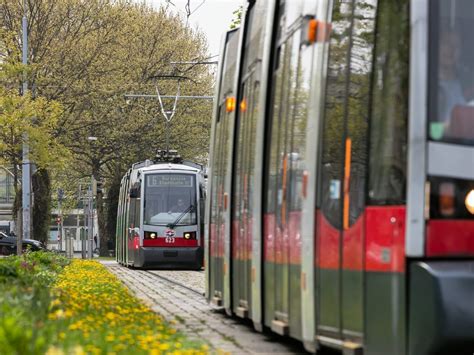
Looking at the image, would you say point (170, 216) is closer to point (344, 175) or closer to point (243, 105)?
point (243, 105)

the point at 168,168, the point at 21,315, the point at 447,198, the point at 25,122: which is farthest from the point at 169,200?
the point at 447,198

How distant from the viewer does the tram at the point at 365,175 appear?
22.5 feet

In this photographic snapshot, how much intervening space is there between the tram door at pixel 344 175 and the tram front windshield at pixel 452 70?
0.81 m

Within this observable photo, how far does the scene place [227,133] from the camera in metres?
13.0

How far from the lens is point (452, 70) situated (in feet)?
23.3

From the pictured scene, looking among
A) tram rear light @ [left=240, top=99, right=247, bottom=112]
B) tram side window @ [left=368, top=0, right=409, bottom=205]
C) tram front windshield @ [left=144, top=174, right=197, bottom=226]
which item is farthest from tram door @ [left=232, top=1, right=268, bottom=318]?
tram front windshield @ [left=144, top=174, right=197, bottom=226]

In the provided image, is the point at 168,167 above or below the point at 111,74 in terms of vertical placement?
below

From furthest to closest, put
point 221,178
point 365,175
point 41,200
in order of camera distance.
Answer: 1. point 41,200
2. point 221,178
3. point 365,175

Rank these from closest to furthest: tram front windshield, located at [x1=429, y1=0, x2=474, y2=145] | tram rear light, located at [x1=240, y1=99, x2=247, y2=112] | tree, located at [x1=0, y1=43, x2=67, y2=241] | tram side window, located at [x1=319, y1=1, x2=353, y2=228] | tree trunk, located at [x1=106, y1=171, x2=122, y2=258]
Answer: tram front windshield, located at [x1=429, y1=0, x2=474, y2=145] < tram side window, located at [x1=319, y1=1, x2=353, y2=228] < tram rear light, located at [x1=240, y1=99, x2=247, y2=112] < tree, located at [x1=0, y1=43, x2=67, y2=241] < tree trunk, located at [x1=106, y1=171, x2=122, y2=258]

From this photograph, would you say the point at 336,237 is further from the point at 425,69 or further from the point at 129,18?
the point at 129,18

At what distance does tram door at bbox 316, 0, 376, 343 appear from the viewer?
7.86 metres

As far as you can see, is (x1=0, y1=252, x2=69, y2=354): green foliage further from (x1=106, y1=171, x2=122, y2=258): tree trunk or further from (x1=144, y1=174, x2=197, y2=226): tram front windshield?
(x1=106, y1=171, x2=122, y2=258): tree trunk

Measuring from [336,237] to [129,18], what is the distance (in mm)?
45147

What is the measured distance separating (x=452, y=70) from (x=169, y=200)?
27.5 m
